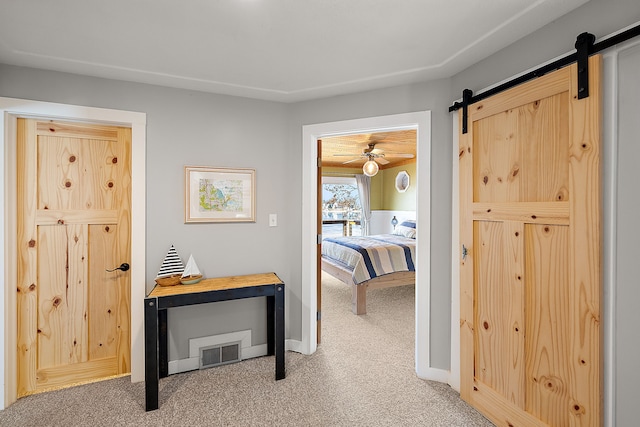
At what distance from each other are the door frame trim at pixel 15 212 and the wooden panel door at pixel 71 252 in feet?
0.24

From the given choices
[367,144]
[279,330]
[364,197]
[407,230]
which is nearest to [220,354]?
[279,330]

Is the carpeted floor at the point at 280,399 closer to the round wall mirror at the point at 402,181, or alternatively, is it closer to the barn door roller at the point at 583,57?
the barn door roller at the point at 583,57

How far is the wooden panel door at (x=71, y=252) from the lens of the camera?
6.88ft

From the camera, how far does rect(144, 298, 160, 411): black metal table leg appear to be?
1933mm

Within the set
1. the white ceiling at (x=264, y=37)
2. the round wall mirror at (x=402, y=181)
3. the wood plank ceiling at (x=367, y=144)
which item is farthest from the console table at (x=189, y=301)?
the round wall mirror at (x=402, y=181)

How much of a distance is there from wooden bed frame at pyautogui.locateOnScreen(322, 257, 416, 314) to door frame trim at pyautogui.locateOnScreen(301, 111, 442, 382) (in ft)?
3.80

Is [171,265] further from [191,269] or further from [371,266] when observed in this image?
[371,266]

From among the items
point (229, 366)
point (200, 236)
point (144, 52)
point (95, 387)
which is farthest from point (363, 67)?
Answer: point (95, 387)

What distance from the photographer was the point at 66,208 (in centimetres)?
219

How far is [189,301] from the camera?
81.4 inches

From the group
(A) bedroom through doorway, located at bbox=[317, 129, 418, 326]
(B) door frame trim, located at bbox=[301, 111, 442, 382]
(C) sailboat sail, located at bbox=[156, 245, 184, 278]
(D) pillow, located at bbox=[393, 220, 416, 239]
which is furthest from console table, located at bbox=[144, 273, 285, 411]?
(D) pillow, located at bbox=[393, 220, 416, 239]

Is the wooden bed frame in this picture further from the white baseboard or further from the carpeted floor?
the white baseboard

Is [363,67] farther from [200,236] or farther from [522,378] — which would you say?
[522,378]

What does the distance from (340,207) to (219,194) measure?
5.50 m
